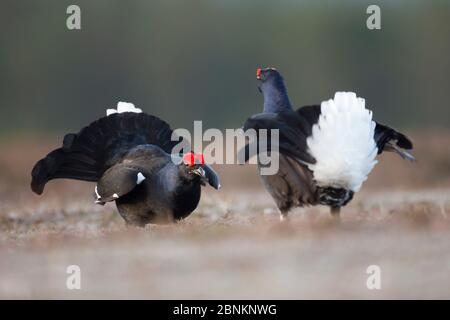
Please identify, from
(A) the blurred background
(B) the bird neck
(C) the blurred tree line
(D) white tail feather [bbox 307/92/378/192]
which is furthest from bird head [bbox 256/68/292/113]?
(C) the blurred tree line

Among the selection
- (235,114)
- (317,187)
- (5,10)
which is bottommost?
(317,187)

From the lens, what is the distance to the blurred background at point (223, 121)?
5.36m

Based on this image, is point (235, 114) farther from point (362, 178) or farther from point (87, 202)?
point (362, 178)

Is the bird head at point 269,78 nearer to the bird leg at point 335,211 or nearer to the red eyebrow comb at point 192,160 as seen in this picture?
the red eyebrow comb at point 192,160

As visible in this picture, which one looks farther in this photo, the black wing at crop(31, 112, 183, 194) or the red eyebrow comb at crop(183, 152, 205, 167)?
the black wing at crop(31, 112, 183, 194)

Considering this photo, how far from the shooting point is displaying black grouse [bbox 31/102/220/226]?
25.0 ft

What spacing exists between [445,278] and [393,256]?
48 centimetres

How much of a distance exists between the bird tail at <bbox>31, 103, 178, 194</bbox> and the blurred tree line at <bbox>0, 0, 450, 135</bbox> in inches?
664

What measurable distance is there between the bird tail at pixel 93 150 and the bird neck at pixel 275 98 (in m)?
1.18

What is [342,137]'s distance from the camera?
6.83m

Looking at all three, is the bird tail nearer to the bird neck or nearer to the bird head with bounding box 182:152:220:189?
the bird head with bounding box 182:152:220:189

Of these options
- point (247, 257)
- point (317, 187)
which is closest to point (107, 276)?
point (247, 257)

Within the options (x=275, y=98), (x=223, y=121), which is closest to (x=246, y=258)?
(x=275, y=98)

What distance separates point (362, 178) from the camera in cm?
712
